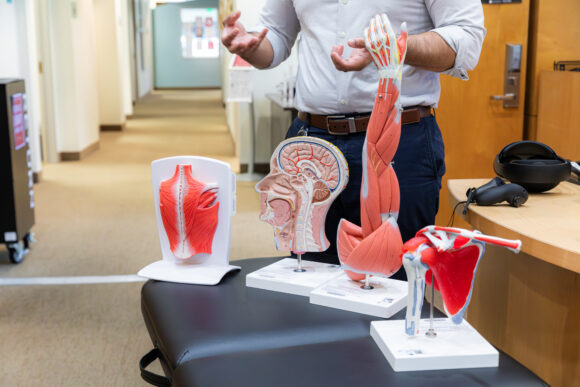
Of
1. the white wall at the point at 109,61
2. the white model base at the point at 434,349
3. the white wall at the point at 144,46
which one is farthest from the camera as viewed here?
the white wall at the point at 144,46

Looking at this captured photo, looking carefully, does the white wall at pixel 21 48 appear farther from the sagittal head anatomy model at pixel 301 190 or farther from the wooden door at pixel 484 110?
the sagittal head anatomy model at pixel 301 190

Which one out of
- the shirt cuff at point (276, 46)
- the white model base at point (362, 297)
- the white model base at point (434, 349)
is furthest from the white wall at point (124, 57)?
the white model base at point (434, 349)

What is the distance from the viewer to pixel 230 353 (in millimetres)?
1136

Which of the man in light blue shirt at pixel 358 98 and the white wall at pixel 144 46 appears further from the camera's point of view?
the white wall at pixel 144 46

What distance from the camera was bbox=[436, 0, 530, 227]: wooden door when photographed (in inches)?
152

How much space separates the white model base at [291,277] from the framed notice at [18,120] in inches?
112

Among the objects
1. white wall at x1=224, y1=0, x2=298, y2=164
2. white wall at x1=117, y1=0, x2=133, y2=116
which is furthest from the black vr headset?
white wall at x1=117, y1=0, x2=133, y2=116

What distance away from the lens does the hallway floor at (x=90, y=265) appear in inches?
107

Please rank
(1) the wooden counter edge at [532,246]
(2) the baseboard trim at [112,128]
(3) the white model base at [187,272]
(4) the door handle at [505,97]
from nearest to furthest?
(1) the wooden counter edge at [532,246], (3) the white model base at [187,272], (4) the door handle at [505,97], (2) the baseboard trim at [112,128]

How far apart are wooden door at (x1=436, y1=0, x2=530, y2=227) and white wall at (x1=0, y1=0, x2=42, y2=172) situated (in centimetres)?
364

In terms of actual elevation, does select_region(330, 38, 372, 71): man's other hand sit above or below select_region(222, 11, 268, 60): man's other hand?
below

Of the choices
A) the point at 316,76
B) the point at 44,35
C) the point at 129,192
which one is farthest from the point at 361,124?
the point at 44,35

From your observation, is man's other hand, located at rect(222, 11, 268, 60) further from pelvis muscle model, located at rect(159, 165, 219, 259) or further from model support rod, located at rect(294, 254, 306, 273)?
model support rod, located at rect(294, 254, 306, 273)

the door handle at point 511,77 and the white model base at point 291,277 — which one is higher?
the door handle at point 511,77
